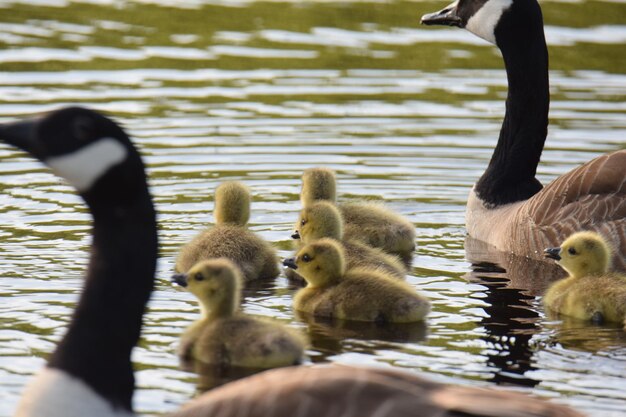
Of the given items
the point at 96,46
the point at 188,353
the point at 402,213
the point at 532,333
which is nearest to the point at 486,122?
the point at 402,213

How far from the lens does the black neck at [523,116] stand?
481 inches

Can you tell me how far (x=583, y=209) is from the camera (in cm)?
1067

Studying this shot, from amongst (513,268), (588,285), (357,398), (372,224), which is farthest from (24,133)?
(513,268)

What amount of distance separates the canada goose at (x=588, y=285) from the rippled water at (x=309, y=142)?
0.15 metres

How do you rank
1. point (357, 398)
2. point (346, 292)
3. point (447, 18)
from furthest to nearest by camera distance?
point (447, 18) < point (346, 292) < point (357, 398)

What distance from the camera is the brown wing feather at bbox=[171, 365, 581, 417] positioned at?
5.22 metres

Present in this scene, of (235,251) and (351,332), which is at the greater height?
(235,251)

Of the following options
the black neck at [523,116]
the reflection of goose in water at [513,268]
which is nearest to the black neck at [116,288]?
the reflection of goose in water at [513,268]

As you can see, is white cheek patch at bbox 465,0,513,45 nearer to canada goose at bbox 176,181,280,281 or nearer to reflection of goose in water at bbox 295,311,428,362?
canada goose at bbox 176,181,280,281

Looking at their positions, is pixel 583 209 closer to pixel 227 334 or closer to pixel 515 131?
pixel 515 131

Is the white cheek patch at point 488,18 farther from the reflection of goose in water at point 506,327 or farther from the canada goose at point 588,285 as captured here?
the canada goose at point 588,285

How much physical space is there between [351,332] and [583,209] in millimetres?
2702

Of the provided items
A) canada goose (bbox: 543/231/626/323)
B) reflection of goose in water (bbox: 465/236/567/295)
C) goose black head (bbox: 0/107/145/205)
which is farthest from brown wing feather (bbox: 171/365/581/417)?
reflection of goose in water (bbox: 465/236/567/295)

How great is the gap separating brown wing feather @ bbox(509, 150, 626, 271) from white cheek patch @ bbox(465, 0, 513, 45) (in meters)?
1.92
